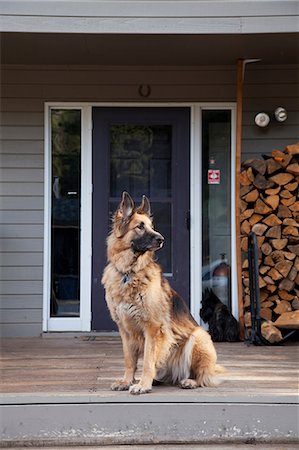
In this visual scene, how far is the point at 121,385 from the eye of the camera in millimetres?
4398

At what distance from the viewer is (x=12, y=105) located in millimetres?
6902

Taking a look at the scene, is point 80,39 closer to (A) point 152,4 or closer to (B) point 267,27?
(A) point 152,4

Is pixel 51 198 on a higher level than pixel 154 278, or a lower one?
higher

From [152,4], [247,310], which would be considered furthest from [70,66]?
[247,310]

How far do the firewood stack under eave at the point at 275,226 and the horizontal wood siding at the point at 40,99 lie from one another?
0.44 metres

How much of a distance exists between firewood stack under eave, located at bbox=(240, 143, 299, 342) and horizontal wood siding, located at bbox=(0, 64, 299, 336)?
1.46 ft

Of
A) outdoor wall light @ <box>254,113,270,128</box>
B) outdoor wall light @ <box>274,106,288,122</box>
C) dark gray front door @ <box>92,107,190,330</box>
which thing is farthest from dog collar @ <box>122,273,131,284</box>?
outdoor wall light @ <box>274,106,288,122</box>

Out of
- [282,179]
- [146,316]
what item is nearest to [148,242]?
[146,316]

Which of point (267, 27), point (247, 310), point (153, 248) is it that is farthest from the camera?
point (247, 310)

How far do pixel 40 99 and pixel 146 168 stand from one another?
1224 millimetres

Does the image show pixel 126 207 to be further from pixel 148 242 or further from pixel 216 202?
pixel 216 202

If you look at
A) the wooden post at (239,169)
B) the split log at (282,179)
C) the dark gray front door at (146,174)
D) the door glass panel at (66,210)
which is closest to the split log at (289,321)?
the wooden post at (239,169)

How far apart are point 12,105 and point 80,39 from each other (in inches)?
52.3

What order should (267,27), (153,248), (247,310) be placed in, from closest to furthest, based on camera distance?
(153,248), (267,27), (247,310)
